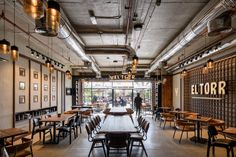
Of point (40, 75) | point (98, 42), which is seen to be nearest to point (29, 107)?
point (40, 75)

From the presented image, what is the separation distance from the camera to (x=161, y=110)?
13.3 meters

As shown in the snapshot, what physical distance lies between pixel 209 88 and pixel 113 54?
463 cm

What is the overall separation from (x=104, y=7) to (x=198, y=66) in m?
7.73

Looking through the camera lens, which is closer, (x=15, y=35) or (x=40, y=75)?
(x=15, y=35)

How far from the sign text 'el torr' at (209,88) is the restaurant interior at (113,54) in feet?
0.14

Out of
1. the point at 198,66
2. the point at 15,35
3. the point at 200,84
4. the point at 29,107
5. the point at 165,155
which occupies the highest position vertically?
the point at 15,35

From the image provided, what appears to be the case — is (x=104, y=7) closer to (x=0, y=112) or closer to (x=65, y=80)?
(x=0, y=112)

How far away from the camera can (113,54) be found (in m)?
8.68

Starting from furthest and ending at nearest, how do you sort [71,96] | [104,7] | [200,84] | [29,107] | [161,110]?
[71,96] → [161,110] → [200,84] → [29,107] → [104,7]

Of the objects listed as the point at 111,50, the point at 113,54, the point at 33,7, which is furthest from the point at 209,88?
the point at 33,7

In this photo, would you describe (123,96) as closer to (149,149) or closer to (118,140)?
(149,149)

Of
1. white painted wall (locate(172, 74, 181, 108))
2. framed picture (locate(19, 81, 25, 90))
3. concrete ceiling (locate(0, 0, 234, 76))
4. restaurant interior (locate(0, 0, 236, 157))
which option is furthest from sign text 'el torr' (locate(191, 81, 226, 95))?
framed picture (locate(19, 81, 25, 90))

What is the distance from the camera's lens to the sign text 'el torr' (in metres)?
8.86

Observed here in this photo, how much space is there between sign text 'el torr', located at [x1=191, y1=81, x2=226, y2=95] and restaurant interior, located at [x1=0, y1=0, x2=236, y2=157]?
0.14 feet
